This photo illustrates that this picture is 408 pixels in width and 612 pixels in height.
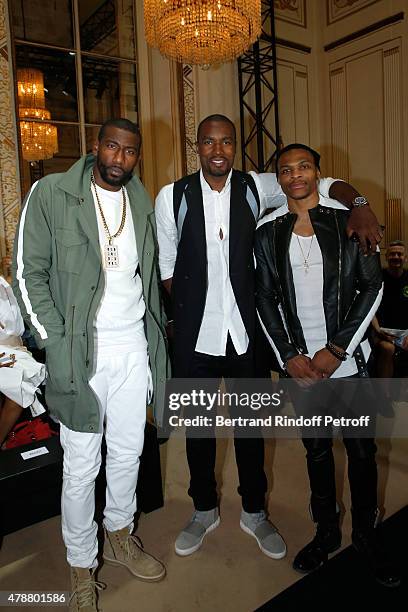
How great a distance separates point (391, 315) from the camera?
3.51 metres

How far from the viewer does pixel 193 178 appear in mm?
1941

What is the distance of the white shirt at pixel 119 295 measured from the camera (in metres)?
1.68

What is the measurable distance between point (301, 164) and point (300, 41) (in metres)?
5.23

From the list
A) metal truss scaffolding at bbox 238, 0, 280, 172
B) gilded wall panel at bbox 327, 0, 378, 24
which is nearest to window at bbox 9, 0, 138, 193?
metal truss scaffolding at bbox 238, 0, 280, 172

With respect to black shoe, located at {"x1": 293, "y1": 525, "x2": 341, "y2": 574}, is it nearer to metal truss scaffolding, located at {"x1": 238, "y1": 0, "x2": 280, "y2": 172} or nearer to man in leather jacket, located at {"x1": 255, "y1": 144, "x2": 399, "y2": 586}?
man in leather jacket, located at {"x1": 255, "y1": 144, "x2": 399, "y2": 586}

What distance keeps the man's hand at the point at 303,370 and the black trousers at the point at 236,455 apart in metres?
0.19

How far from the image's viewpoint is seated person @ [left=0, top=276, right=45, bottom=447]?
237cm

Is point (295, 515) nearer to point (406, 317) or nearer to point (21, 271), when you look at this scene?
point (21, 271)

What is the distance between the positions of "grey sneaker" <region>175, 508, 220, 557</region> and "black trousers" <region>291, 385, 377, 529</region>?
47cm

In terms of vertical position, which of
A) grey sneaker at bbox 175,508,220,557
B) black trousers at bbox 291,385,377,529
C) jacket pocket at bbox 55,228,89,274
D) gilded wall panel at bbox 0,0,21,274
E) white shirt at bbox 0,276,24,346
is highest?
gilded wall panel at bbox 0,0,21,274

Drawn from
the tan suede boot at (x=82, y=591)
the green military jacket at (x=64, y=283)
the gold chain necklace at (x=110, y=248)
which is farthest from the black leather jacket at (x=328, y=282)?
the tan suede boot at (x=82, y=591)

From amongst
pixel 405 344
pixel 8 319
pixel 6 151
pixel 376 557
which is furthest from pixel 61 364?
pixel 6 151

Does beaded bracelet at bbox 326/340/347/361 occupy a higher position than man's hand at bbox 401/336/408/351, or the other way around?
beaded bracelet at bbox 326/340/347/361

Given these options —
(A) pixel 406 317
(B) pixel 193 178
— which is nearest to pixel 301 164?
(B) pixel 193 178
